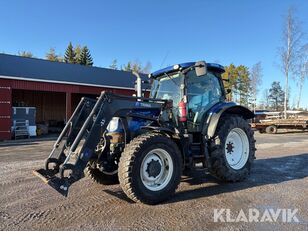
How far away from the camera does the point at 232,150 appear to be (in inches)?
267

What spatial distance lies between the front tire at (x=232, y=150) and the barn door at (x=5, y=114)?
53.2 ft

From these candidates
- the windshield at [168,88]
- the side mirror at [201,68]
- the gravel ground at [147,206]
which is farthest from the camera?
the windshield at [168,88]

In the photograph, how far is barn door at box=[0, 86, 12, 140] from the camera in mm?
19234

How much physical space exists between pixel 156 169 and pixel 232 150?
2.25 m

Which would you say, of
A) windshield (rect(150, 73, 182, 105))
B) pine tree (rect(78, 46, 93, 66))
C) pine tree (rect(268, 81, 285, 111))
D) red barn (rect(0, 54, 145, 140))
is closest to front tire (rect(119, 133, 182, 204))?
windshield (rect(150, 73, 182, 105))

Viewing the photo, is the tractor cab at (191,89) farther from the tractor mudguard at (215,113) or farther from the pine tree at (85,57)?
the pine tree at (85,57)

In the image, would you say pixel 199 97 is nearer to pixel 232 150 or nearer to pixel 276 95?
pixel 232 150

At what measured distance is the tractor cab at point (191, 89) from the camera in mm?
6238

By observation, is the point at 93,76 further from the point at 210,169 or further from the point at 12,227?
the point at 12,227

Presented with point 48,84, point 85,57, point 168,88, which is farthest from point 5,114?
point 85,57

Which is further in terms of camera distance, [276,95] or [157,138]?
[276,95]
